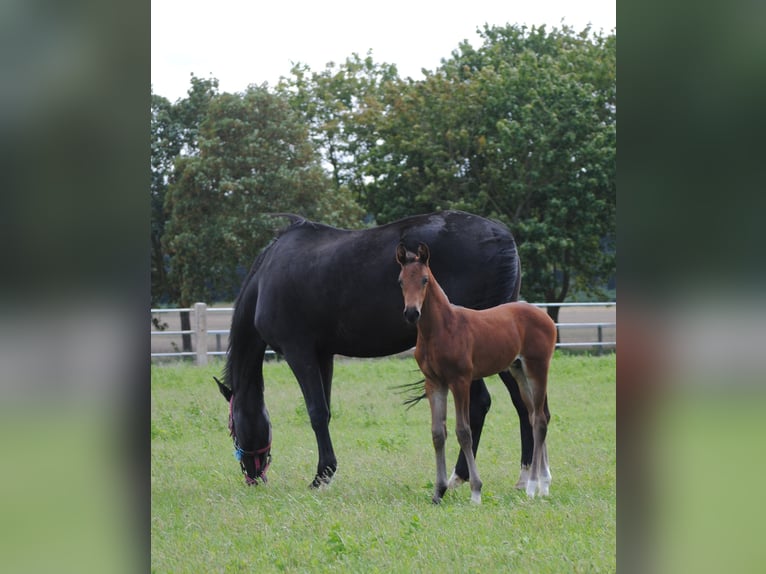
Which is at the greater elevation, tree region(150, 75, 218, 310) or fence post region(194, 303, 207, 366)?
tree region(150, 75, 218, 310)

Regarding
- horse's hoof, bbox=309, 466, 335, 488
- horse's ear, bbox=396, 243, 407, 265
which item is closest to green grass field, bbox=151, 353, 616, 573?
horse's hoof, bbox=309, 466, 335, 488

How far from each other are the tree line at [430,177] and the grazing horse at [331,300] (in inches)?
441

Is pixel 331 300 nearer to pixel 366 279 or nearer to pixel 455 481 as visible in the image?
pixel 366 279

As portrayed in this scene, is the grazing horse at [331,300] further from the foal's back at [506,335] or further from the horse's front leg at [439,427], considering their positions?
the horse's front leg at [439,427]

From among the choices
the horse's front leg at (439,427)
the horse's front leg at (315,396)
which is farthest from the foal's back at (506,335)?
the horse's front leg at (315,396)

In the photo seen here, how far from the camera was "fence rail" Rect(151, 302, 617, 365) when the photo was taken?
48.7 feet

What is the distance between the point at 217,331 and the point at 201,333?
0.84m

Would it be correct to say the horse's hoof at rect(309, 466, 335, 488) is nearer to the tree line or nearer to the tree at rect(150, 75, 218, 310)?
the tree line

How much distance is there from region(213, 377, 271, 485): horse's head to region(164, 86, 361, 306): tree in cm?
1187
